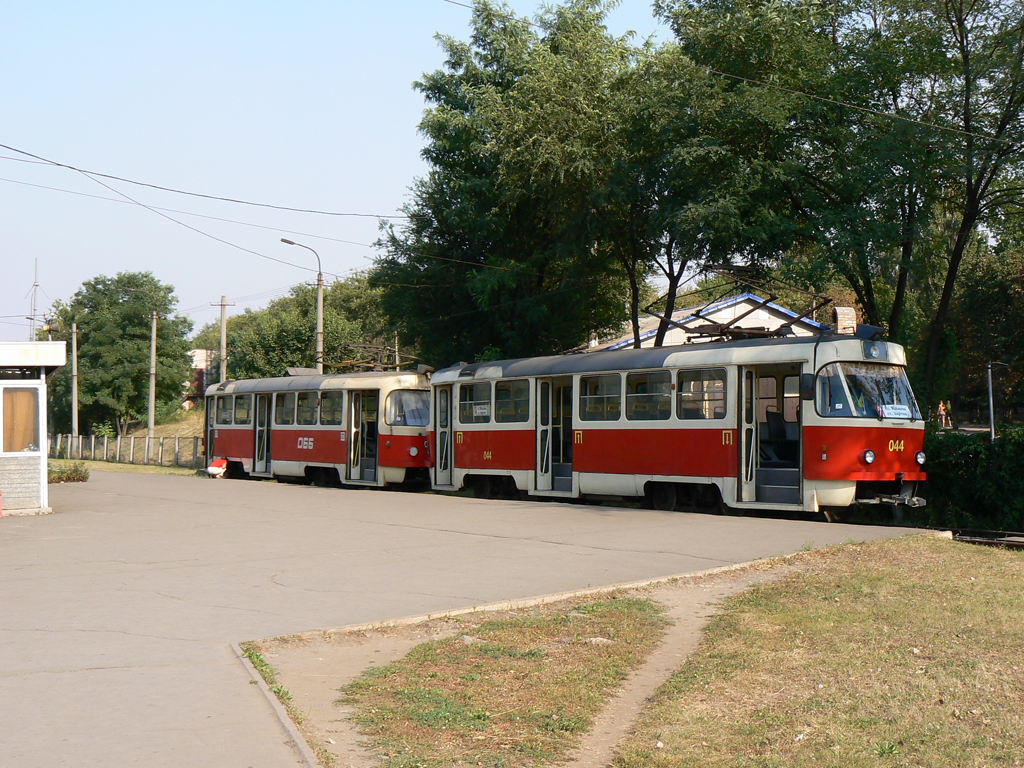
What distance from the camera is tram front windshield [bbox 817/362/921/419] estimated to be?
698 inches

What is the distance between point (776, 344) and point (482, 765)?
46.2ft

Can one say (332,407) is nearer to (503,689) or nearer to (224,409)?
(224,409)

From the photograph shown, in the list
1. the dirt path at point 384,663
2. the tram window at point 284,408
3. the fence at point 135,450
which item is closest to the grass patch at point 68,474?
the tram window at point 284,408

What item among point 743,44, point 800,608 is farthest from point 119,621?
point 743,44

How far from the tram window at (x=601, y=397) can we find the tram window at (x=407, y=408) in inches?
270

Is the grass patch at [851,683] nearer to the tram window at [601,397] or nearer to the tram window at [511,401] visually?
the tram window at [601,397]

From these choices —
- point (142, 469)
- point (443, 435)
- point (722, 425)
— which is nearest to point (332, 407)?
point (443, 435)

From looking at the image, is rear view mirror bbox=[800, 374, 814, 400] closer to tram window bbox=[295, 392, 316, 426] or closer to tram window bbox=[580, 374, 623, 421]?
tram window bbox=[580, 374, 623, 421]

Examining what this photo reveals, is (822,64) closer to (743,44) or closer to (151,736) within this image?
(743,44)

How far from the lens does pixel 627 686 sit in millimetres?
7250

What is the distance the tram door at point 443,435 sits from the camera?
86.0ft

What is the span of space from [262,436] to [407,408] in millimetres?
8018

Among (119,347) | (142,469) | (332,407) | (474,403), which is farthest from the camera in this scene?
(119,347)

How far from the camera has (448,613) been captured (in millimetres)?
9469
